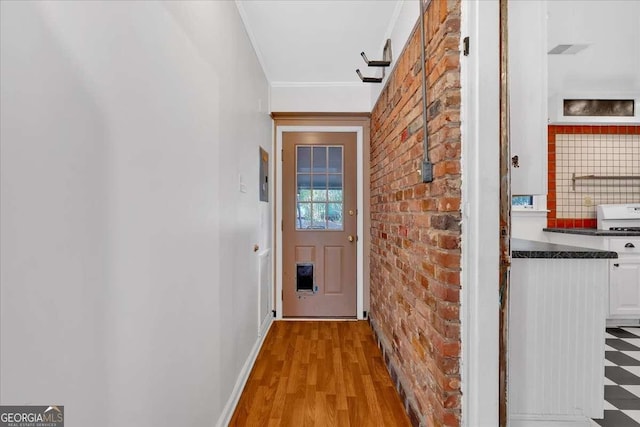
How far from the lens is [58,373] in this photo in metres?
0.68

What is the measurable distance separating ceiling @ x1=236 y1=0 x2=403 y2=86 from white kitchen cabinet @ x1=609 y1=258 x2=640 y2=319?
124 inches

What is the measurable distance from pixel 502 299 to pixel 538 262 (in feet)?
1.24

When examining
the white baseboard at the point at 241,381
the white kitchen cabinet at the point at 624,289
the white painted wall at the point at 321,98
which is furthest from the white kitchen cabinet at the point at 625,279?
the white baseboard at the point at 241,381

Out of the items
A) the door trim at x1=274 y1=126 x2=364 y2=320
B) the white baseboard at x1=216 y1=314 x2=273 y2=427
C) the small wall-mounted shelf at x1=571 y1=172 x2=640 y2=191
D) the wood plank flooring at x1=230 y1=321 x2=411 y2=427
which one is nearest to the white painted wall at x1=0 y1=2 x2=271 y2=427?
the white baseboard at x1=216 y1=314 x2=273 y2=427

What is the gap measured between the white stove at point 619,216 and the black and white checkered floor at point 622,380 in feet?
3.78

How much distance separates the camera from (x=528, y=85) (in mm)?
1371

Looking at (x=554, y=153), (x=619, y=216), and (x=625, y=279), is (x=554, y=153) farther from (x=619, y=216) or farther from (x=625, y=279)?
(x=625, y=279)

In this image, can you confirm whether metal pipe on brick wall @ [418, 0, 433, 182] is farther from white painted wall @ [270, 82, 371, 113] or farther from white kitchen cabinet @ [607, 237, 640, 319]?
white kitchen cabinet @ [607, 237, 640, 319]

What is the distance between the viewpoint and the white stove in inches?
144

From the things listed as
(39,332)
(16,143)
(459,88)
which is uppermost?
(459,88)

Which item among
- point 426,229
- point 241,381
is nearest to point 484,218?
point 426,229

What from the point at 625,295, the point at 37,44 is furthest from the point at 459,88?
Result: the point at 625,295

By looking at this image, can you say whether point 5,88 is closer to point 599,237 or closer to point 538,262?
point 538,262

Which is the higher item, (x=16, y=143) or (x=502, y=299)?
(x=16, y=143)
